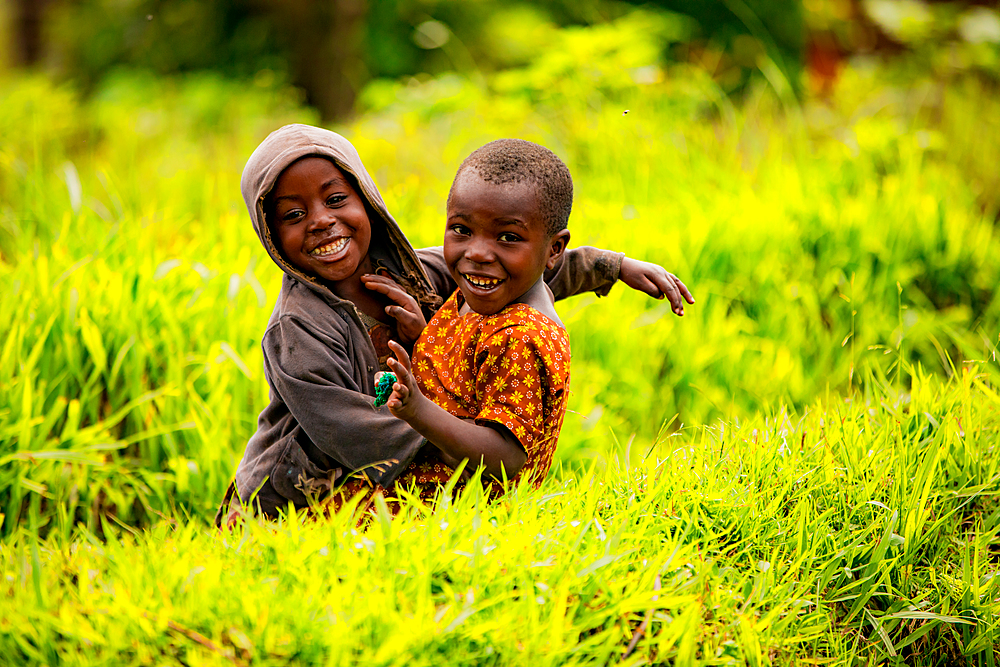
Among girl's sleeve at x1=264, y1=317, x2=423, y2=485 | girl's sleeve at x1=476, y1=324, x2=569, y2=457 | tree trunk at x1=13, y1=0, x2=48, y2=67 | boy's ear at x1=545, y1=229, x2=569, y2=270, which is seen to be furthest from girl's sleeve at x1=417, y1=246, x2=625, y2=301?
tree trunk at x1=13, y1=0, x2=48, y2=67

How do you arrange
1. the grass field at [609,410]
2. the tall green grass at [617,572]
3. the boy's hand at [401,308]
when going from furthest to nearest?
the boy's hand at [401,308], the grass field at [609,410], the tall green grass at [617,572]

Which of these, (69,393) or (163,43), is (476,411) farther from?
(163,43)

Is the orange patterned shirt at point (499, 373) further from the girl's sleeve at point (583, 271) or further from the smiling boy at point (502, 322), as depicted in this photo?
the girl's sleeve at point (583, 271)

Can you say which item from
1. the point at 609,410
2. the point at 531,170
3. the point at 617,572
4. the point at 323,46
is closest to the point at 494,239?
the point at 531,170

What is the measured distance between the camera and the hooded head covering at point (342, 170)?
2143 mm

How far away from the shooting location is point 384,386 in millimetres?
1920

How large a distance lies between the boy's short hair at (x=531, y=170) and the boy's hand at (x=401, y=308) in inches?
14.7

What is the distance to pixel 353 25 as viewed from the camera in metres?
8.20

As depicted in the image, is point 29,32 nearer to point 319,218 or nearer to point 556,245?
point 319,218

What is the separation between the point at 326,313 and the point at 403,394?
0.46m

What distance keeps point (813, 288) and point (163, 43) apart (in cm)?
864

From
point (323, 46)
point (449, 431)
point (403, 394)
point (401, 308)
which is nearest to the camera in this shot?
point (403, 394)

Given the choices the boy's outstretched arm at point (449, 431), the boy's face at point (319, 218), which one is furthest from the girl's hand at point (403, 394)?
the boy's face at point (319, 218)

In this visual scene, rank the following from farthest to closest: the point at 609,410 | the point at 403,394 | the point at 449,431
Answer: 1. the point at 609,410
2. the point at 449,431
3. the point at 403,394
